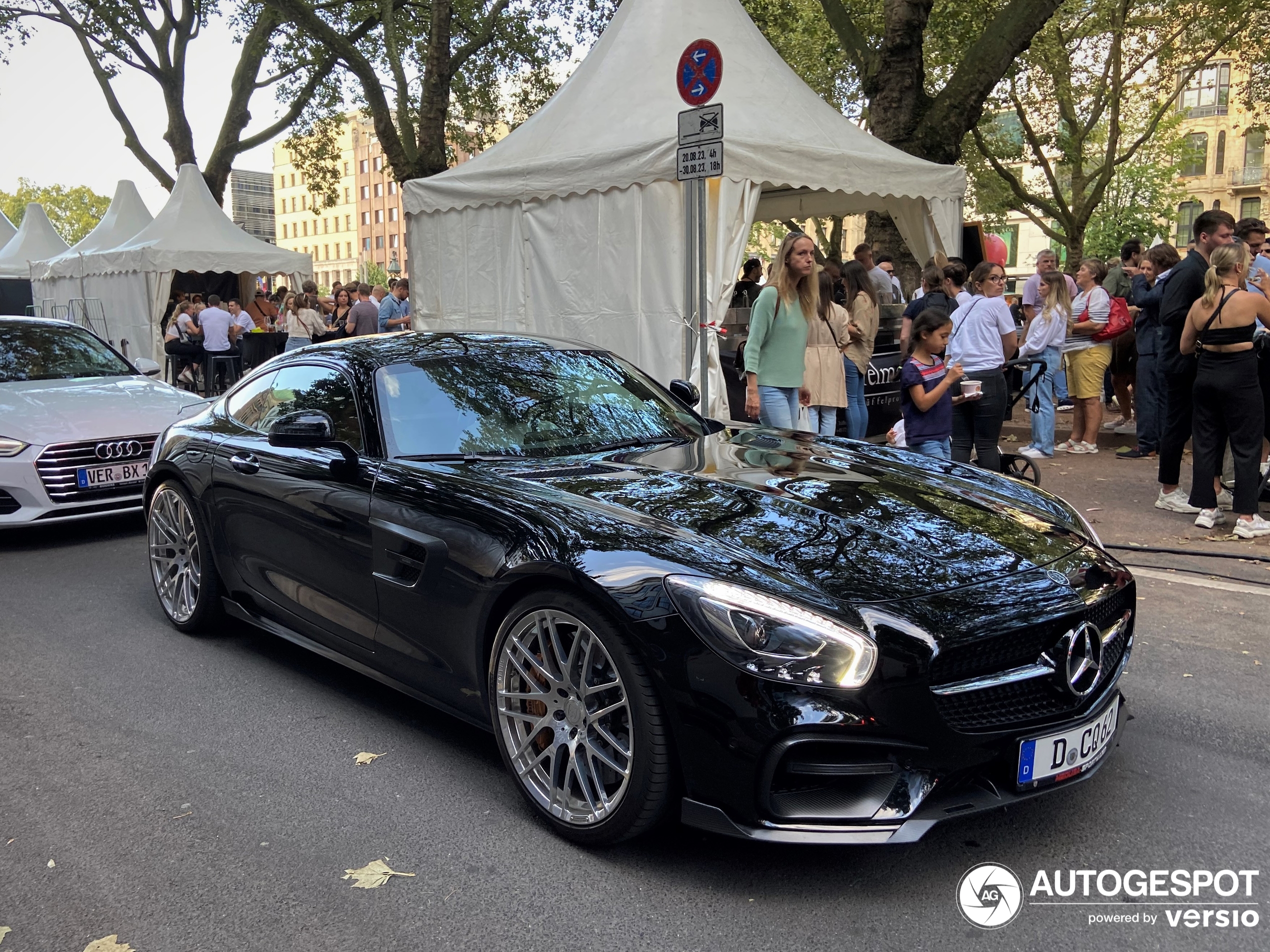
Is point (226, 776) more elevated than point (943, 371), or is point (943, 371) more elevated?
point (943, 371)

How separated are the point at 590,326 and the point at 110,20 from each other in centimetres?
2138

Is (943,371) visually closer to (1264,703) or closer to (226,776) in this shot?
(1264,703)

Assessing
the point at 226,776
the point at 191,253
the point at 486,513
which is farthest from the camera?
the point at 191,253

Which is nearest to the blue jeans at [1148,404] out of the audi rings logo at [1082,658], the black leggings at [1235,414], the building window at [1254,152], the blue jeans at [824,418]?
the black leggings at [1235,414]

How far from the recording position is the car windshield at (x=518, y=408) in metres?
4.01

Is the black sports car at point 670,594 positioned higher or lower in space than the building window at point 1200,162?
lower

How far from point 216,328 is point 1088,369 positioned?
42.9ft

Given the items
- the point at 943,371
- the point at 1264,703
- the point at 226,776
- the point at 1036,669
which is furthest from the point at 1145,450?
the point at 226,776

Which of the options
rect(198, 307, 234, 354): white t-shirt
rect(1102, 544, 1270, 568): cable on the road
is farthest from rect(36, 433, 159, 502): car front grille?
rect(198, 307, 234, 354): white t-shirt

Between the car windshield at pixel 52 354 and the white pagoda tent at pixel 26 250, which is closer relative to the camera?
the car windshield at pixel 52 354

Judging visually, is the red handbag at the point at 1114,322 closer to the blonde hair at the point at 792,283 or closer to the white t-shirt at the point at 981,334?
the white t-shirt at the point at 981,334

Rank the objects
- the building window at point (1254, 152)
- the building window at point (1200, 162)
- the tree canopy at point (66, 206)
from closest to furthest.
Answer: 1. the building window at point (1200, 162)
2. the building window at point (1254, 152)
3. the tree canopy at point (66, 206)

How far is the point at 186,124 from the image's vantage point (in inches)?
1027

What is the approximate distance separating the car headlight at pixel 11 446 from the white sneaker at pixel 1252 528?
781 centimetres
